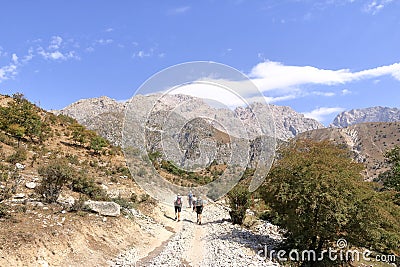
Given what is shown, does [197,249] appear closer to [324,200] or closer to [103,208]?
[103,208]

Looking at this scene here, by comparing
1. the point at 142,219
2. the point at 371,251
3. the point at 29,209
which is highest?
the point at 29,209

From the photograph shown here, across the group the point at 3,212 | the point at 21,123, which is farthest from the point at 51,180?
the point at 21,123

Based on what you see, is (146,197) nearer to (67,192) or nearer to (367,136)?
(67,192)

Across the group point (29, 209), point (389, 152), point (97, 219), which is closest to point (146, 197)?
point (97, 219)

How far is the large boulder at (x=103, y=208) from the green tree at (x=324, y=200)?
6.91 m

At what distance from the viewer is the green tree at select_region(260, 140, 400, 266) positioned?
40.1 ft

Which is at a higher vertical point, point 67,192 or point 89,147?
point 89,147

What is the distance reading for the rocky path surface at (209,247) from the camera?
11.2 metres

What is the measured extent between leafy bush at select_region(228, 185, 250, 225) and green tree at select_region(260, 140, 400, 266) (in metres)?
4.36

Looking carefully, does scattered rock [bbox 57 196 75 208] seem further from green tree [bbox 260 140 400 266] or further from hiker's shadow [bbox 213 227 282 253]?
green tree [bbox 260 140 400 266]

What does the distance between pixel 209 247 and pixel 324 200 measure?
494cm

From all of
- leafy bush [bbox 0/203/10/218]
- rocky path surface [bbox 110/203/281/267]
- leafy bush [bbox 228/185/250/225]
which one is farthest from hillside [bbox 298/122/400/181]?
leafy bush [bbox 0/203/10/218]

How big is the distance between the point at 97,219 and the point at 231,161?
20.4ft

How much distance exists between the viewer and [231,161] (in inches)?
569
